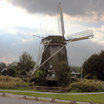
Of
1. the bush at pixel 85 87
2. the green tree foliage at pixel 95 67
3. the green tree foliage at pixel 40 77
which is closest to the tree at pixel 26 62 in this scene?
the green tree foliage at pixel 95 67

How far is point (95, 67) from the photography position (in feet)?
191

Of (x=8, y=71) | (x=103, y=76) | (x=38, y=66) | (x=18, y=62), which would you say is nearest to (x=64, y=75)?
(x=38, y=66)

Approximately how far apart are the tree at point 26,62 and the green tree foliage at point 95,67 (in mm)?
29402

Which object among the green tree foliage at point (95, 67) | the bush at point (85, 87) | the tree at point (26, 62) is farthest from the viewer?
the tree at point (26, 62)

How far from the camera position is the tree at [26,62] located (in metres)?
83.9

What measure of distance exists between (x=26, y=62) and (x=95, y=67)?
35.1 meters

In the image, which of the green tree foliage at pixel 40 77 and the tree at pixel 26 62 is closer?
the green tree foliage at pixel 40 77

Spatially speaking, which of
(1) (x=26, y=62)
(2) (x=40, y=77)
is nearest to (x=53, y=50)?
(2) (x=40, y=77)

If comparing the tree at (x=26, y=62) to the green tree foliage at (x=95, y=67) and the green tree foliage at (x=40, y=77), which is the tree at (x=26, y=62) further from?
the green tree foliage at (x=40, y=77)

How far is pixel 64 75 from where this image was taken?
40938mm

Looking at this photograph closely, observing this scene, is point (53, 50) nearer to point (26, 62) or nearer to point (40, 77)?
point (40, 77)

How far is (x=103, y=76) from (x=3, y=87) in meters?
27.0

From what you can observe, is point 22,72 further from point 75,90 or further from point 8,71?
point 75,90

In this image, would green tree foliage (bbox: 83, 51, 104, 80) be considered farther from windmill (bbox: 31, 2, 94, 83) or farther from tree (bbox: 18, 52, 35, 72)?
tree (bbox: 18, 52, 35, 72)
